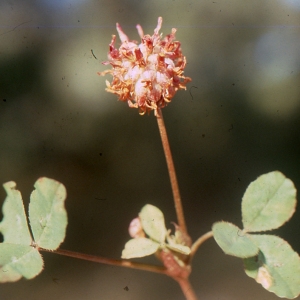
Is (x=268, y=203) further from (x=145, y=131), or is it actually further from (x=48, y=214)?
(x=145, y=131)

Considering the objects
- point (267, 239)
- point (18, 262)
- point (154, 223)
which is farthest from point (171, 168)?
point (18, 262)

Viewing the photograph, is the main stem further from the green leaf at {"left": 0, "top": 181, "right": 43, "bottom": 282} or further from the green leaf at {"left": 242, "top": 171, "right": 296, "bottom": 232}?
the green leaf at {"left": 0, "top": 181, "right": 43, "bottom": 282}

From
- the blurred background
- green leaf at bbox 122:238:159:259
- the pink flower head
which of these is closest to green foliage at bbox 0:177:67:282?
green leaf at bbox 122:238:159:259

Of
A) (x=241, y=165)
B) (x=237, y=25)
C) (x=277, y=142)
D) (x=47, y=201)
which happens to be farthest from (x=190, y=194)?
(x=47, y=201)

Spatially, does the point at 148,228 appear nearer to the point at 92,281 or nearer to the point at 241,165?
the point at 241,165

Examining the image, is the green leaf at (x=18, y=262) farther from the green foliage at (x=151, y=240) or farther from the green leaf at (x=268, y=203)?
the green leaf at (x=268, y=203)

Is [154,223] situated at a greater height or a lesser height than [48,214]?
lesser

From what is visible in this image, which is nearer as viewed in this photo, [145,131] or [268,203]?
[268,203]
